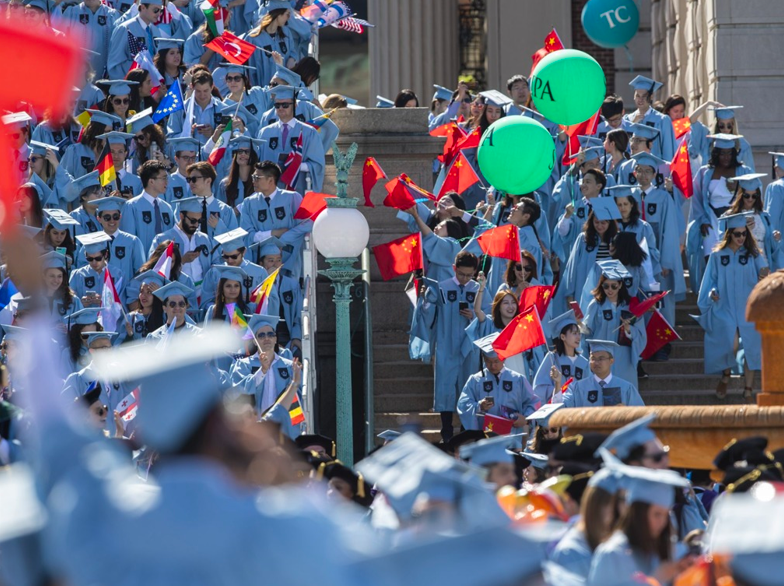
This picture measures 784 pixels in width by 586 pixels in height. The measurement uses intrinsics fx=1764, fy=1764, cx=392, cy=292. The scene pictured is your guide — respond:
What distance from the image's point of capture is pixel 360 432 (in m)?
13.2

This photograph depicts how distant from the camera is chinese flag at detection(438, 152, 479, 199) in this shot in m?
14.7

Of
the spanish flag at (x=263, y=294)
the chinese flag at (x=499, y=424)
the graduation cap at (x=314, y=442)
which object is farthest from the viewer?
the spanish flag at (x=263, y=294)

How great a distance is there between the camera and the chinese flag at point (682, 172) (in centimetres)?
1455

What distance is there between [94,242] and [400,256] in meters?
2.29

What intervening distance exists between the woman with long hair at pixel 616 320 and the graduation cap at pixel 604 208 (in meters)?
0.65

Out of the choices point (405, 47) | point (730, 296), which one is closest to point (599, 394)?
point (730, 296)

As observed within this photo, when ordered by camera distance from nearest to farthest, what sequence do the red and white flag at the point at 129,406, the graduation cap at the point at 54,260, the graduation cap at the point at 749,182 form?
the red and white flag at the point at 129,406 → the graduation cap at the point at 54,260 → the graduation cap at the point at 749,182

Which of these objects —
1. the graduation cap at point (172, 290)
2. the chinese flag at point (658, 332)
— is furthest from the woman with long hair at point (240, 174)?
the chinese flag at point (658, 332)

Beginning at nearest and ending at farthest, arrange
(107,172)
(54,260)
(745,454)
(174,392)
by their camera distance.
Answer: (174,392)
(745,454)
(54,260)
(107,172)

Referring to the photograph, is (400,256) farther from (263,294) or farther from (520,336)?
(520,336)

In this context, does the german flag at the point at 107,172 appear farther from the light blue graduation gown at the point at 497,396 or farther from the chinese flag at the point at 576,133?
the light blue graduation gown at the point at 497,396

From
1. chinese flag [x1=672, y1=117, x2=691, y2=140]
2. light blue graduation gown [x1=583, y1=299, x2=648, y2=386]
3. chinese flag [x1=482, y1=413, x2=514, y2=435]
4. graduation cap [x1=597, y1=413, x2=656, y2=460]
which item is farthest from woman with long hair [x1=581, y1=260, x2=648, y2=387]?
graduation cap [x1=597, y1=413, x2=656, y2=460]

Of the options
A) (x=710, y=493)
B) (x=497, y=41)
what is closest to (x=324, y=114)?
(x=710, y=493)

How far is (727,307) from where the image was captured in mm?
13109
